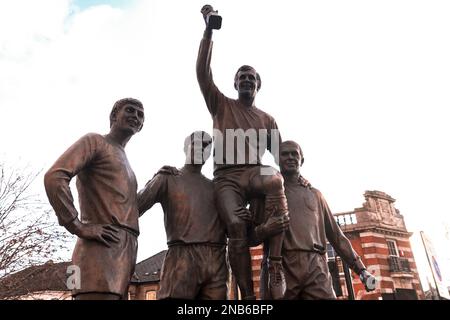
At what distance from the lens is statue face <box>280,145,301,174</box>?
4.50 m

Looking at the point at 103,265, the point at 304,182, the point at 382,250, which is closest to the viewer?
the point at 103,265

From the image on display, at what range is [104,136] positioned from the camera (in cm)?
372

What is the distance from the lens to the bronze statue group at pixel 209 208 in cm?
317

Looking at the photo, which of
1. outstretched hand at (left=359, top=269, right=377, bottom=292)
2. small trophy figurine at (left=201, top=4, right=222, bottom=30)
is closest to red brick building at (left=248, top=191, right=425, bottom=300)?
outstretched hand at (left=359, top=269, right=377, bottom=292)

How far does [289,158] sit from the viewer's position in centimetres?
450

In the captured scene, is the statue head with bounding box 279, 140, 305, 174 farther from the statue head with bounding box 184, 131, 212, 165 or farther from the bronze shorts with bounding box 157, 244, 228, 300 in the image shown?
the bronze shorts with bounding box 157, 244, 228, 300

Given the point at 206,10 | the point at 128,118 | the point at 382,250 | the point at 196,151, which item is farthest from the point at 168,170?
the point at 382,250

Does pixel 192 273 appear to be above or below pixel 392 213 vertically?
below

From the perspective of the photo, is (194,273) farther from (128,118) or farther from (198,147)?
(128,118)

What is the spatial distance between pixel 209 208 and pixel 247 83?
55.8 inches

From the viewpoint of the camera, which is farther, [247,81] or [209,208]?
[247,81]
